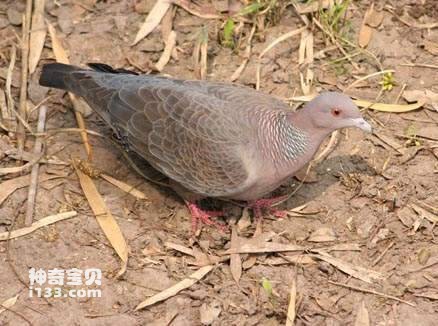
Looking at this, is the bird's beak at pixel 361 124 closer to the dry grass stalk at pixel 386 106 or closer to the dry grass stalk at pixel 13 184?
the dry grass stalk at pixel 386 106

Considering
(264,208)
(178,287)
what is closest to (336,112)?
(264,208)

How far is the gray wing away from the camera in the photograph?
5.08 meters

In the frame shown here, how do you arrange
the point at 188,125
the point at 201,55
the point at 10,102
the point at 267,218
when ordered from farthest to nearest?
the point at 201,55 < the point at 10,102 < the point at 267,218 < the point at 188,125

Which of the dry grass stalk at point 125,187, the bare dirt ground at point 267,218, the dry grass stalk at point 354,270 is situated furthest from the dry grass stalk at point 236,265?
the dry grass stalk at point 125,187

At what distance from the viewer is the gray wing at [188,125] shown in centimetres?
508

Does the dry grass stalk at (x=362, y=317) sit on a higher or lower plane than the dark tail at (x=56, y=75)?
lower

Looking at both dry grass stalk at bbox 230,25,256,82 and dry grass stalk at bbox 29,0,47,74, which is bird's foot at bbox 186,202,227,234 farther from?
dry grass stalk at bbox 29,0,47,74

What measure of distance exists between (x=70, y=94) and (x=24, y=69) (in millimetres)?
383

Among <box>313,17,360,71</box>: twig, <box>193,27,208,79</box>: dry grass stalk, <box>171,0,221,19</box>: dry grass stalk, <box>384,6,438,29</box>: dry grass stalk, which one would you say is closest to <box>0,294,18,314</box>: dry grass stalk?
<box>193,27,208,79</box>: dry grass stalk

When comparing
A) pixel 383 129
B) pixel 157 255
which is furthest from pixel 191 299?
pixel 383 129

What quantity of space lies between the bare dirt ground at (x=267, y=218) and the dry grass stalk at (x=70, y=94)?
50 millimetres

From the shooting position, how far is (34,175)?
18.1ft

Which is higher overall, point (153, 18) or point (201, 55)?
point (153, 18)

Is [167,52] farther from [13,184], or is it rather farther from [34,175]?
[13,184]
